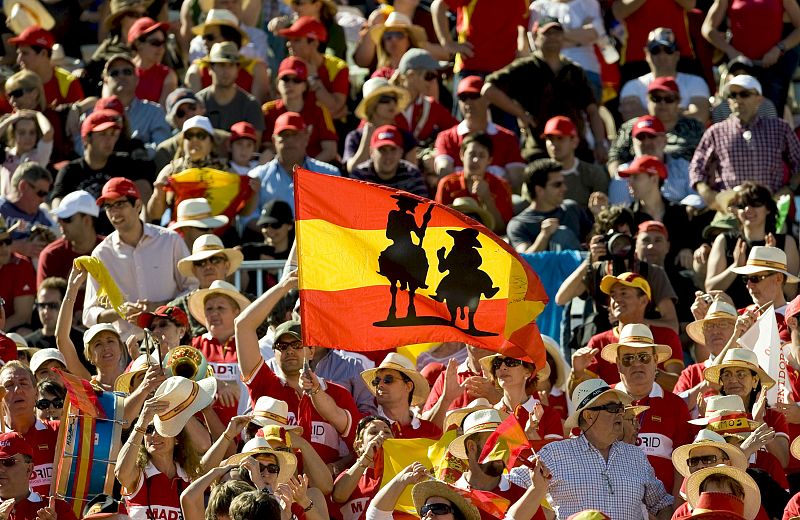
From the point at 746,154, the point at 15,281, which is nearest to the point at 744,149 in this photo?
the point at 746,154

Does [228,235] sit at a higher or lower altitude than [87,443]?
lower

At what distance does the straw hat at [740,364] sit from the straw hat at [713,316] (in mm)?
742

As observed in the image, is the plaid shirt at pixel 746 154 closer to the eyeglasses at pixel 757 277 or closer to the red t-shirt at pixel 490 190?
the red t-shirt at pixel 490 190

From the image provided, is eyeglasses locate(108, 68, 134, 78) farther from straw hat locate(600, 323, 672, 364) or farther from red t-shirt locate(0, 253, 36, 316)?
straw hat locate(600, 323, 672, 364)

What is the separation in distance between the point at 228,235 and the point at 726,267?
3.52 m

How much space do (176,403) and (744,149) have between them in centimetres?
570

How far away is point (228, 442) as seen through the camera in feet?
37.7

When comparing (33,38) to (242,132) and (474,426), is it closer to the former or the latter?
(242,132)

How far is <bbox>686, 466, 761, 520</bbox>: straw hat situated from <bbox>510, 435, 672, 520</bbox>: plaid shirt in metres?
0.54

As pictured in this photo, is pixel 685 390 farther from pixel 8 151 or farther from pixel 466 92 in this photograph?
pixel 8 151

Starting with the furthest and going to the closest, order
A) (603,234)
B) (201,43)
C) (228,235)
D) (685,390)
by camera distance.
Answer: (201,43) → (228,235) → (603,234) → (685,390)

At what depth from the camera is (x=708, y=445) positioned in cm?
1105

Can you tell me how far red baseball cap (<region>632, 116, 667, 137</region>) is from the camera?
15.9 metres

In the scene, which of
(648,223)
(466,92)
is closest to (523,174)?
(466,92)
